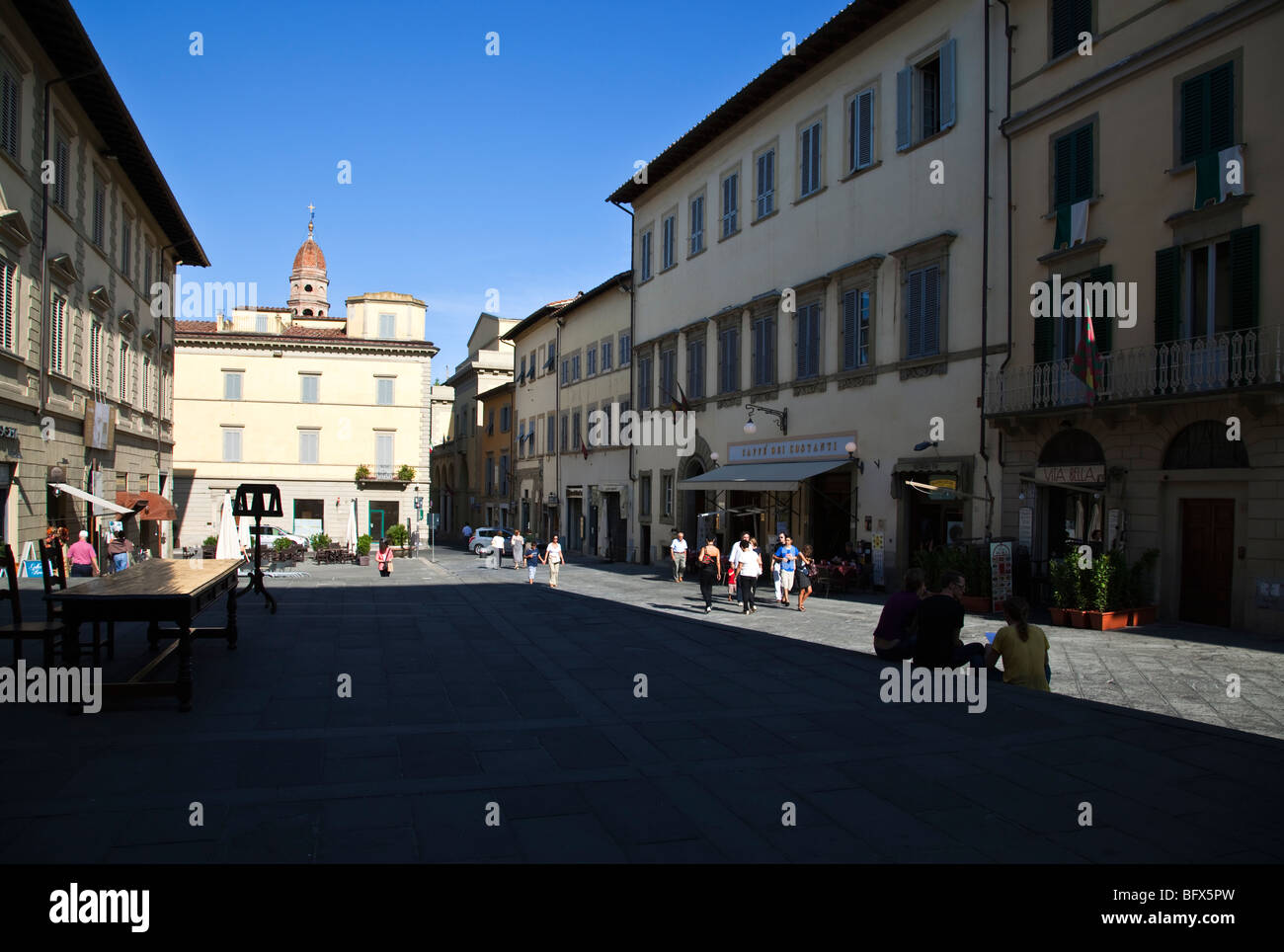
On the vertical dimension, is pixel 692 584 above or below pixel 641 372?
below

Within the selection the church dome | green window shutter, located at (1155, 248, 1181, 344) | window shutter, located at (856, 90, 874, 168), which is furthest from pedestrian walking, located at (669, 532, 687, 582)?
the church dome

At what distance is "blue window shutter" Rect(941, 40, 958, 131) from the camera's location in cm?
1914

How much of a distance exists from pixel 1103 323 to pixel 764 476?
9.58 metres

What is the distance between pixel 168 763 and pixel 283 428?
149 ft

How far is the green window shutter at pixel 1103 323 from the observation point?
1583cm

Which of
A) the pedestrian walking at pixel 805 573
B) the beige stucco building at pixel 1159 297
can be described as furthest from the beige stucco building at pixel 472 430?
the beige stucco building at pixel 1159 297

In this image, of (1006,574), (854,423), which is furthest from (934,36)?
(1006,574)

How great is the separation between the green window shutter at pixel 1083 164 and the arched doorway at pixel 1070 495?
13.8 ft

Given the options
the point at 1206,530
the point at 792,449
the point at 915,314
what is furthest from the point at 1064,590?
the point at 792,449

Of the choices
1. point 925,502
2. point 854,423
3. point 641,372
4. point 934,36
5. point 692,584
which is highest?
point 934,36

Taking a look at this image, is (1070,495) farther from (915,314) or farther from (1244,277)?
(915,314)

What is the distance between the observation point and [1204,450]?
14.5 meters

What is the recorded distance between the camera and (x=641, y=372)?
34.0 m
